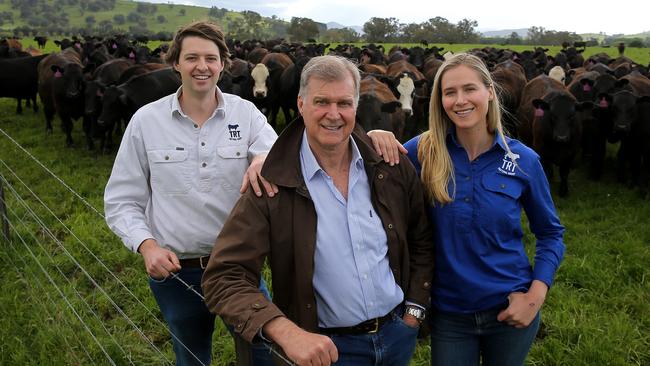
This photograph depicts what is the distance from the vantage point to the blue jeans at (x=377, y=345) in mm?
2166

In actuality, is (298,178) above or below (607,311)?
above

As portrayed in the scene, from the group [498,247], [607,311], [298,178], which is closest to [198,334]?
[298,178]

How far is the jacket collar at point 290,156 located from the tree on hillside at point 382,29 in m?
72.9

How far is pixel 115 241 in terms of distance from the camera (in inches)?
247

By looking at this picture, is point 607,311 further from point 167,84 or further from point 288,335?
point 167,84

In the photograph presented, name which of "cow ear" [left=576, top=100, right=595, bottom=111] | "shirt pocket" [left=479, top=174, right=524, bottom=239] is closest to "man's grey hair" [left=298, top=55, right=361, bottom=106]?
"shirt pocket" [left=479, top=174, right=524, bottom=239]

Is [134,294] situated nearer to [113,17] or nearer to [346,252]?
[346,252]

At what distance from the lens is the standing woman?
2.41m

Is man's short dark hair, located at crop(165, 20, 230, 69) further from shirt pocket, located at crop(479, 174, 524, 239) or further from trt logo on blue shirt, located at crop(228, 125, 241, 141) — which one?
shirt pocket, located at crop(479, 174, 524, 239)

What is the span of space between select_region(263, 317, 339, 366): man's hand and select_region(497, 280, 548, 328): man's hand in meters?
1.05

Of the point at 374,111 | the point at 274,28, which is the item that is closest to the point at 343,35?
the point at 274,28

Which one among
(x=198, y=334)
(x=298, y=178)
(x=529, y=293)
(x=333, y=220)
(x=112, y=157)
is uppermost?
(x=298, y=178)

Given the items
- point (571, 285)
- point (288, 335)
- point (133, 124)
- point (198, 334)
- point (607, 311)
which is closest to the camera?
point (288, 335)

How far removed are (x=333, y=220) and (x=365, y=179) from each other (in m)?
0.24
